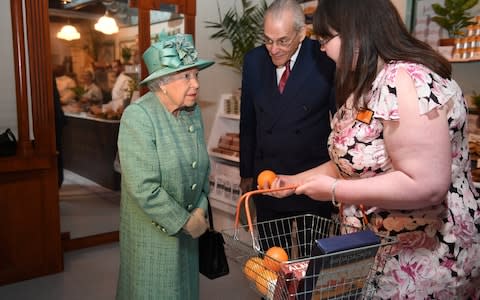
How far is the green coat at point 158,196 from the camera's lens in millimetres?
1601

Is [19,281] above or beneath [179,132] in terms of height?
beneath

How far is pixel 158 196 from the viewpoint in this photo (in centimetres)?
160

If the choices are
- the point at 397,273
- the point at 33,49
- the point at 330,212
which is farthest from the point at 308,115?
the point at 33,49

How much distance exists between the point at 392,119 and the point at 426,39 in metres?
2.13

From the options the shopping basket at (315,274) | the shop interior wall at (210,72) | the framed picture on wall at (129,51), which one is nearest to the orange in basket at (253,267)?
the shopping basket at (315,274)

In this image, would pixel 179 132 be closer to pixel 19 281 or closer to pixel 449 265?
pixel 449 265

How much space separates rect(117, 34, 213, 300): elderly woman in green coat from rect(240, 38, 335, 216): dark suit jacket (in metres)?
0.45

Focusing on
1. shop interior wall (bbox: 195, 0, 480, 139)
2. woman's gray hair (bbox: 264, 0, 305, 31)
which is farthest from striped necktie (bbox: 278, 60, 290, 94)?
shop interior wall (bbox: 195, 0, 480, 139)

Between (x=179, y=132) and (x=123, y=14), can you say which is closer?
(x=179, y=132)

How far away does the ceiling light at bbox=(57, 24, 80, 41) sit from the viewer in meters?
3.29

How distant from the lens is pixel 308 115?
6.67ft

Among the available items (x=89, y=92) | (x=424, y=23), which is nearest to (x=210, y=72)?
(x=89, y=92)

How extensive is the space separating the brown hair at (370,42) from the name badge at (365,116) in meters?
0.03

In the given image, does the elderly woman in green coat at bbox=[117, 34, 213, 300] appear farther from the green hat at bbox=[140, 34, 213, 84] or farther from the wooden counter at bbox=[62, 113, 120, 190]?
the wooden counter at bbox=[62, 113, 120, 190]
